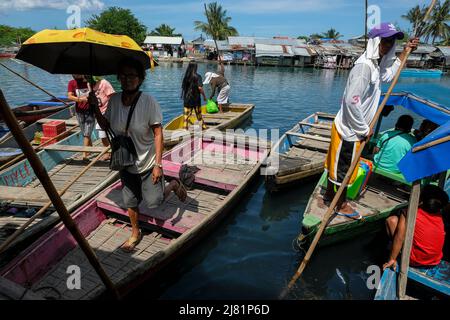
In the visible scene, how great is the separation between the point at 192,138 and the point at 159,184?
3975mm

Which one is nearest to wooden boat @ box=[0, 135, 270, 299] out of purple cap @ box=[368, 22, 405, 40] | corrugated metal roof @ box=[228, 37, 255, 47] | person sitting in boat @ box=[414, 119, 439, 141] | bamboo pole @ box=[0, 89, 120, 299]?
bamboo pole @ box=[0, 89, 120, 299]

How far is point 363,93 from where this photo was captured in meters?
3.72

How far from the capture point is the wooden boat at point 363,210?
4.55 m

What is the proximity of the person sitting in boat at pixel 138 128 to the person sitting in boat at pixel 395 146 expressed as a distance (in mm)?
4294

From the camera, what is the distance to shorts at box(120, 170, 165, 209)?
366 centimetres

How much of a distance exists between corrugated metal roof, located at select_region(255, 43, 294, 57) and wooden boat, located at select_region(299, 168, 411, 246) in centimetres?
4344

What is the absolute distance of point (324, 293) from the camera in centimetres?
431

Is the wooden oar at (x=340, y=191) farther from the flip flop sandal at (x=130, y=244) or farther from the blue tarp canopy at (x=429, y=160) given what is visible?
the flip flop sandal at (x=130, y=244)

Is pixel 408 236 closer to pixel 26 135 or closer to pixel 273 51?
pixel 26 135

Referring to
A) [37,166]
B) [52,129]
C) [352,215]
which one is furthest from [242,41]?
[37,166]

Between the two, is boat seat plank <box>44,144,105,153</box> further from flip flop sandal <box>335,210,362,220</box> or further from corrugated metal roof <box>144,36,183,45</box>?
corrugated metal roof <box>144,36,183,45</box>

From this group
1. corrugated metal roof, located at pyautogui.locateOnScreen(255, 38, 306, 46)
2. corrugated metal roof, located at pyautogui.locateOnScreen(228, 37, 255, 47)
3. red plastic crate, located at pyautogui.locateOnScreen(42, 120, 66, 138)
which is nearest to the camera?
red plastic crate, located at pyautogui.locateOnScreen(42, 120, 66, 138)

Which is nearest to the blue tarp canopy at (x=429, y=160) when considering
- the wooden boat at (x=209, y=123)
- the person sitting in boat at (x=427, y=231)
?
the person sitting in boat at (x=427, y=231)
